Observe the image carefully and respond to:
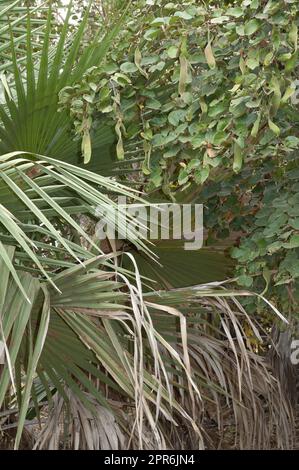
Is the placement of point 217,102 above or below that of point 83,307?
above

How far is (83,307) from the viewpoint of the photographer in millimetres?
2131

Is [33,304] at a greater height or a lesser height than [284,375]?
greater

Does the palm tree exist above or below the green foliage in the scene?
below

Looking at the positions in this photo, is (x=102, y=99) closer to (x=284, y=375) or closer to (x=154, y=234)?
(x=154, y=234)

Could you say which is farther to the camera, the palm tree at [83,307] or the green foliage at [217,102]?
the green foliage at [217,102]

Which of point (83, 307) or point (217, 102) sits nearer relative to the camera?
point (83, 307)

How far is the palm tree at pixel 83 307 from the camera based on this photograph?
2.01 meters

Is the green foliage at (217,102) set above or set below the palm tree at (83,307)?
above

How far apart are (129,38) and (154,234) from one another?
697 millimetres

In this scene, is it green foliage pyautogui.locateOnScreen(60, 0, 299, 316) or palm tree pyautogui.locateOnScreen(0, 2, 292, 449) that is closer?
palm tree pyautogui.locateOnScreen(0, 2, 292, 449)

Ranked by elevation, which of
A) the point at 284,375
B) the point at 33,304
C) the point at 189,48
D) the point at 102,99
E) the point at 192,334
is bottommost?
the point at 284,375

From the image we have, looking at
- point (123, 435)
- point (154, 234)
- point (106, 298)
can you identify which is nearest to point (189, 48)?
point (154, 234)

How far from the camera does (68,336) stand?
230 centimetres

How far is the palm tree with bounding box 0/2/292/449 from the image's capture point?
2.01m
